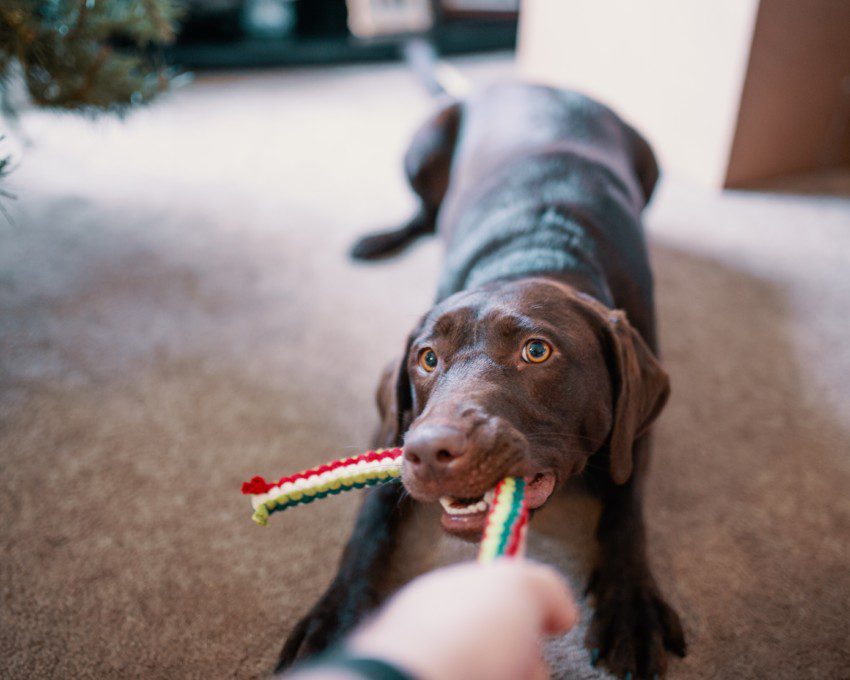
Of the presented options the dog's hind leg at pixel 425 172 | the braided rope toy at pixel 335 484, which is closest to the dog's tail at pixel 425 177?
the dog's hind leg at pixel 425 172

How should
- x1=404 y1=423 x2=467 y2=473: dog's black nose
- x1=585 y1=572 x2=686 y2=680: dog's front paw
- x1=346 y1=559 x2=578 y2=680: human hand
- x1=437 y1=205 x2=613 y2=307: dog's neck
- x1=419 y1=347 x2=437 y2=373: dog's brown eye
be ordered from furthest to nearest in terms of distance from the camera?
x1=437 y1=205 x2=613 y2=307: dog's neck → x1=419 y1=347 x2=437 y2=373: dog's brown eye → x1=585 y1=572 x2=686 y2=680: dog's front paw → x1=404 y1=423 x2=467 y2=473: dog's black nose → x1=346 y1=559 x2=578 y2=680: human hand

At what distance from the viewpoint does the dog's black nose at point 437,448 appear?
1.07m

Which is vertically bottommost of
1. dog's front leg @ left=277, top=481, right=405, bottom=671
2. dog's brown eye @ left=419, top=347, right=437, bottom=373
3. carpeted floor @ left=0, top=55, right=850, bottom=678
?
carpeted floor @ left=0, top=55, right=850, bottom=678

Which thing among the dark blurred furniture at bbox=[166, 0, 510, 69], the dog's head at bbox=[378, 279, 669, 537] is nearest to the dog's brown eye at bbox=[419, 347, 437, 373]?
the dog's head at bbox=[378, 279, 669, 537]

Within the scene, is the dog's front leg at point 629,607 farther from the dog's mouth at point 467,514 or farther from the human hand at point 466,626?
the human hand at point 466,626

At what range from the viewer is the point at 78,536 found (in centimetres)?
161

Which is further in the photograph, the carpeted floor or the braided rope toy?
the carpeted floor

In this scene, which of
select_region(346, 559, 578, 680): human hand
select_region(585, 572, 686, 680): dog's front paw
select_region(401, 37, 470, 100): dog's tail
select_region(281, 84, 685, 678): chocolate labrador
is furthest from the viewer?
select_region(401, 37, 470, 100): dog's tail

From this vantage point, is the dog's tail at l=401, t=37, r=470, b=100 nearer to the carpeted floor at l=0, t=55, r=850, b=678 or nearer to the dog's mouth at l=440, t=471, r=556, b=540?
the carpeted floor at l=0, t=55, r=850, b=678

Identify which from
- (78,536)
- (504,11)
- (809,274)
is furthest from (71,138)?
(809,274)

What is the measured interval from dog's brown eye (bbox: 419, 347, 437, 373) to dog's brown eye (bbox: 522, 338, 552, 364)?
0.64ft

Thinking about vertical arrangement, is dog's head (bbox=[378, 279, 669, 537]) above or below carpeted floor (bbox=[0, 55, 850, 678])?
above

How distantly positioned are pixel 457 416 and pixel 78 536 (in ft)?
3.47

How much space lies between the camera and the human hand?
58 centimetres
